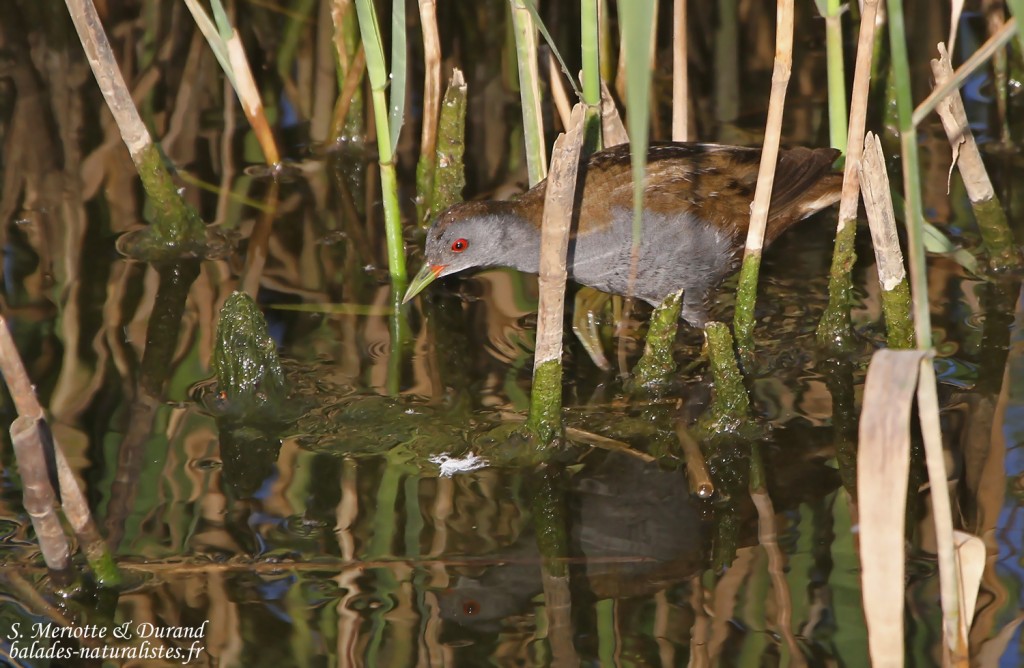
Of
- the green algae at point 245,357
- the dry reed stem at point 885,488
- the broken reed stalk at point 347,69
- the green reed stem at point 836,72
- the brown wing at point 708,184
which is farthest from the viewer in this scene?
the broken reed stalk at point 347,69

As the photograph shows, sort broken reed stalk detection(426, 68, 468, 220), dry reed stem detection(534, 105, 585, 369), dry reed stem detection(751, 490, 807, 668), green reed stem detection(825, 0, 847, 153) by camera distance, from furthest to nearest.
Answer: broken reed stalk detection(426, 68, 468, 220) < green reed stem detection(825, 0, 847, 153) < dry reed stem detection(534, 105, 585, 369) < dry reed stem detection(751, 490, 807, 668)

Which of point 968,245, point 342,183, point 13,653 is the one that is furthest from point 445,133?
point 13,653

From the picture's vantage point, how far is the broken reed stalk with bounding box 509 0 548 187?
345cm

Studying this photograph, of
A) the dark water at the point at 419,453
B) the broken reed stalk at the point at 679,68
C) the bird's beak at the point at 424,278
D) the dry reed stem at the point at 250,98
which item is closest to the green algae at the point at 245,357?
the dark water at the point at 419,453

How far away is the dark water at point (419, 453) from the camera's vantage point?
2.73 meters

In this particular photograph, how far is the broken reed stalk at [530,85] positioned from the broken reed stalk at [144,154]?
4.35 ft

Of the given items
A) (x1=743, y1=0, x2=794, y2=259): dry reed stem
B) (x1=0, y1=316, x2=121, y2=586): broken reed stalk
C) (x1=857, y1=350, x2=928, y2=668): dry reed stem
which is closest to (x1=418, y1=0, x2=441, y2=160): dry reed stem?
(x1=743, y1=0, x2=794, y2=259): dry reed stem

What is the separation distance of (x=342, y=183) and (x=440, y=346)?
1294 millimetres

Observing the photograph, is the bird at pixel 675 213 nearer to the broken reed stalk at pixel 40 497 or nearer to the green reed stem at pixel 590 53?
the green reed stem at pixel 590 53

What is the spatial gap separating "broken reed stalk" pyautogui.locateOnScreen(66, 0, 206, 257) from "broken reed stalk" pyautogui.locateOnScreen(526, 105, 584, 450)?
1735 millimetres

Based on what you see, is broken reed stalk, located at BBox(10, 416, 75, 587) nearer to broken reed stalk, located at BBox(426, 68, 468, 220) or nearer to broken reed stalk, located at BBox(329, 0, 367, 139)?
broken reed stalk, located at BBox(426, 68, 468, 220)

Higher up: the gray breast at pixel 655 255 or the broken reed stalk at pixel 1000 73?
the broken reed stalk at pixel 1000 73

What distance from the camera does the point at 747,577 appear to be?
2.86m

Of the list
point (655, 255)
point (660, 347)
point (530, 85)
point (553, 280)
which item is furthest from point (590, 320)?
point (553, 280)
